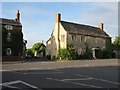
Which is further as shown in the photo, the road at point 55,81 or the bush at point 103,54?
the bush at point 103,54

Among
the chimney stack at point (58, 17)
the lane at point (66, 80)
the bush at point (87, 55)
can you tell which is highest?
the chimney stack at point (58, 17)

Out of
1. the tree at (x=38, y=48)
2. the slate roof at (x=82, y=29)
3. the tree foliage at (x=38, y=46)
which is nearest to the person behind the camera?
the slate roof at (x=82, y=29)

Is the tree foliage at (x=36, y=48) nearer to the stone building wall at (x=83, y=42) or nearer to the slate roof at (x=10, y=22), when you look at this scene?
the stone building wall at (x=83, y=42)

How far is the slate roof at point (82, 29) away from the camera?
60.4 metres

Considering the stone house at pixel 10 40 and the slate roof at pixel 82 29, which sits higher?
the slate roof at pixel 82 29

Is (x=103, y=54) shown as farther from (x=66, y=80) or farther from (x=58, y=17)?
(x=66, y=80)

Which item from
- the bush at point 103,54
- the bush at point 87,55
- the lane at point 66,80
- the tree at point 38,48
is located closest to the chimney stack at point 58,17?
the bush at point 87,55

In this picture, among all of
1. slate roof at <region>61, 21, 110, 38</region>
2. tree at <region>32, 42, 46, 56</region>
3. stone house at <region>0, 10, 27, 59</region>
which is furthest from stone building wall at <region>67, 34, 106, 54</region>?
tree at <region>32, 42, 46, 56</region>

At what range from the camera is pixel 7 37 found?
52812mm

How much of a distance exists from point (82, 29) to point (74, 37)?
5.39 m

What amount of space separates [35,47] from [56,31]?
42.6 m

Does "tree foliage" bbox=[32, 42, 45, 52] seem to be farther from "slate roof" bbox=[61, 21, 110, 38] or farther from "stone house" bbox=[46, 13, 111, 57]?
"slate roof" bbox=[61, 21, 110, 38]

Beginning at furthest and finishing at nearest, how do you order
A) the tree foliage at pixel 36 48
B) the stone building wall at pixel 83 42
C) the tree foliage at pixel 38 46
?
the tree foliage at pixel 38 46, the tree foliage at pixel 36 48, the stone building wall at pixel 83 42

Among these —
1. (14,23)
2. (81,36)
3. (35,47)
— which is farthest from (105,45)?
(35,47)
